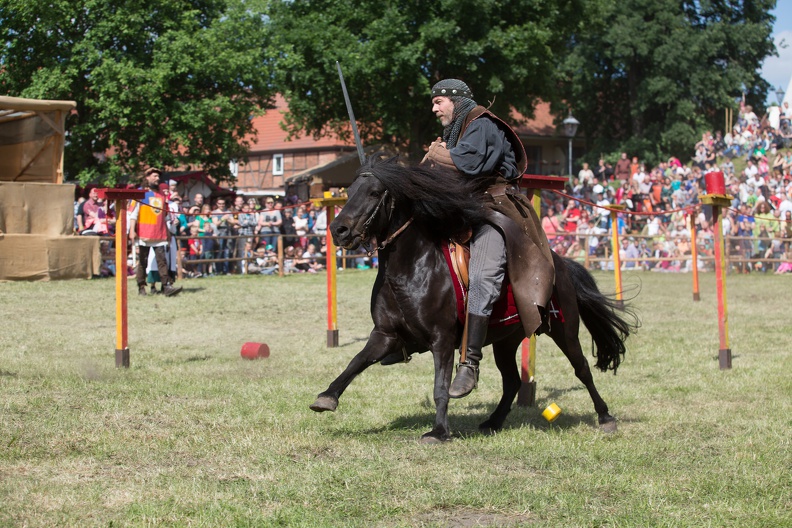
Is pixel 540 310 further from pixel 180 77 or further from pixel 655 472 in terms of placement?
pixel 180 77

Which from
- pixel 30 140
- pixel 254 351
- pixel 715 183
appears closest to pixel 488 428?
pixel 254 351

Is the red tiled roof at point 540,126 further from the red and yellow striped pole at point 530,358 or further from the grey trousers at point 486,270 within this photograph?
the grey trousers at point 486,270

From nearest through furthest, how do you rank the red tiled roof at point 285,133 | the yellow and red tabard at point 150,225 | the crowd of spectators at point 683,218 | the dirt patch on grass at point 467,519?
1. the dirt patch on grass at point 467,519
2. the yellow and red tabard at point 150,225
3. the crowd of spectators at point 683,218
4. the red tiled roof at point 285,133

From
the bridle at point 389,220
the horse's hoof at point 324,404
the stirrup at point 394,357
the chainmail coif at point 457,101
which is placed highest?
the chainmail coif at point 457,101

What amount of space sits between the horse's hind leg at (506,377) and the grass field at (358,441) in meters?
0.14

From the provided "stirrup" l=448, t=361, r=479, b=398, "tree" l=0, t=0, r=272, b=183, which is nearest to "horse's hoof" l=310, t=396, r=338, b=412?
"stirrup" l=448, t=361, r=479, b=398

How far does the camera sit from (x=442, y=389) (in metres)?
6.58

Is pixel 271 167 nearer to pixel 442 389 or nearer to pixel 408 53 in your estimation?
pixel 408 53

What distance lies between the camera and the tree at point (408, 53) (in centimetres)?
3350

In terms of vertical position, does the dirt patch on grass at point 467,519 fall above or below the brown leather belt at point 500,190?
below

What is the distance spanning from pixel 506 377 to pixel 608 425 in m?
0.86

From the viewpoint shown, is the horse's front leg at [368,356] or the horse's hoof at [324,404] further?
the horse's front leg at [368,356]

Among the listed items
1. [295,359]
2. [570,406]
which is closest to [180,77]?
[295,359]

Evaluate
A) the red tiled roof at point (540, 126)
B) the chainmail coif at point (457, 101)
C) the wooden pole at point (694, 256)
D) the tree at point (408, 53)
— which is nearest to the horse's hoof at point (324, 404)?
the chainmail coif at point (457, 101)
